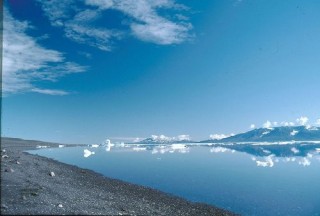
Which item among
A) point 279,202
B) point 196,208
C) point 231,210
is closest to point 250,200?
point 279,202

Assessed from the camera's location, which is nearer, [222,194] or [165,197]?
[165,197]

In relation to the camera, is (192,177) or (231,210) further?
(192,177)

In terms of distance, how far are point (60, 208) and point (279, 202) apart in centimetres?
2503

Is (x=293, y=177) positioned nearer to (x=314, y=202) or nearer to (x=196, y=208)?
(x=314, y=202)

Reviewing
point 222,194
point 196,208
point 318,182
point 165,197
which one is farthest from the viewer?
point 318,182

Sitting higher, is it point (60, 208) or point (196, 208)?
point (60, 208)

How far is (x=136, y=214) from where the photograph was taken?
68.6ft

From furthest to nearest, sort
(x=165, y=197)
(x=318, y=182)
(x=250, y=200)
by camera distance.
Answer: (x=318, y=182) → (x=250, y=200) → (x=165, y=197)

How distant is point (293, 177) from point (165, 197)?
32.3 meters

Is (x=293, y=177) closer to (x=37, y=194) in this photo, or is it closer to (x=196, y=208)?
(x=196, y=208)

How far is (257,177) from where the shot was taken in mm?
54188

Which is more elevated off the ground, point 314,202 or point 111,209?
point 111,209

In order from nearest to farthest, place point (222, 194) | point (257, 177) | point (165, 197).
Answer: point (165, 197) → point (222, 194) → point (257, 177)

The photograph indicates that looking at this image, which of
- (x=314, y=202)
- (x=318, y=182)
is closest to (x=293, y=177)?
(x=318, y=182)
